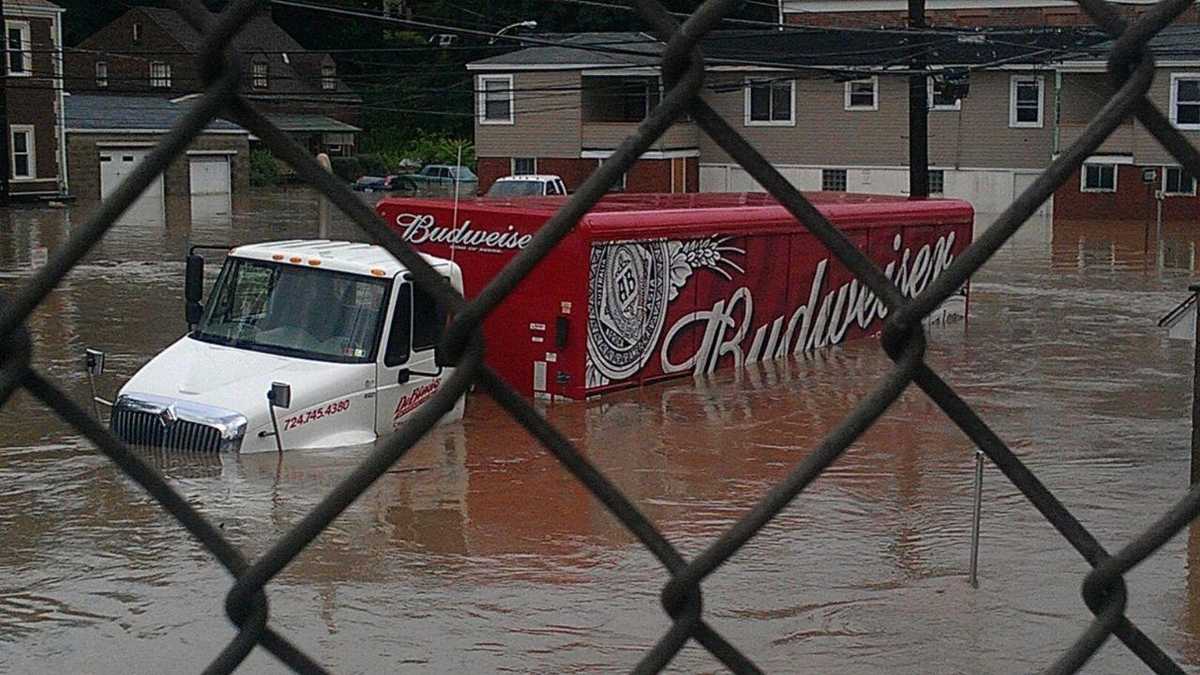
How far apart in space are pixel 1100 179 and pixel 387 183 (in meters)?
21.6

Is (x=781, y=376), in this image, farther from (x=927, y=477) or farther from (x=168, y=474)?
(x=168, y=474)

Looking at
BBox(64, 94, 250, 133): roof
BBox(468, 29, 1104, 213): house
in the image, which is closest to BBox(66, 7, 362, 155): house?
BBox(468, 29, 1104, 213): house

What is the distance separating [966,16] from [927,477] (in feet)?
87.6

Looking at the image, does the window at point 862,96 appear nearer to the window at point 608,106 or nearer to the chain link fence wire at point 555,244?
the window at point 608,106

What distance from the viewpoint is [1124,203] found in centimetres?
4628

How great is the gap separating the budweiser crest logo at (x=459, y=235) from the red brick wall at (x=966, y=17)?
807 inches

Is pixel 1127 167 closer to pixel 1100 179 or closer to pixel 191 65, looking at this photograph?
pixel 1100 179

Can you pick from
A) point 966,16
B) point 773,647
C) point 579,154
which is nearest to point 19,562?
point 773,647

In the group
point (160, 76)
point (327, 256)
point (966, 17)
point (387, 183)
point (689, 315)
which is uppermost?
point (966, 17)

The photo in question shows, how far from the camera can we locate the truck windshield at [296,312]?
46.5ft

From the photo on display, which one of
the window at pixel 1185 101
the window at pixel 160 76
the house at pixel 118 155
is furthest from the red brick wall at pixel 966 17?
the window at pixel 160 76

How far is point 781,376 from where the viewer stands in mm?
20094

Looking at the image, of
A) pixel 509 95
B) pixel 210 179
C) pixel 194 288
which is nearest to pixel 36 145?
pixel 210 179

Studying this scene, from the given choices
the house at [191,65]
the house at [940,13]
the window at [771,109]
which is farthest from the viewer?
the window at [771,109]
